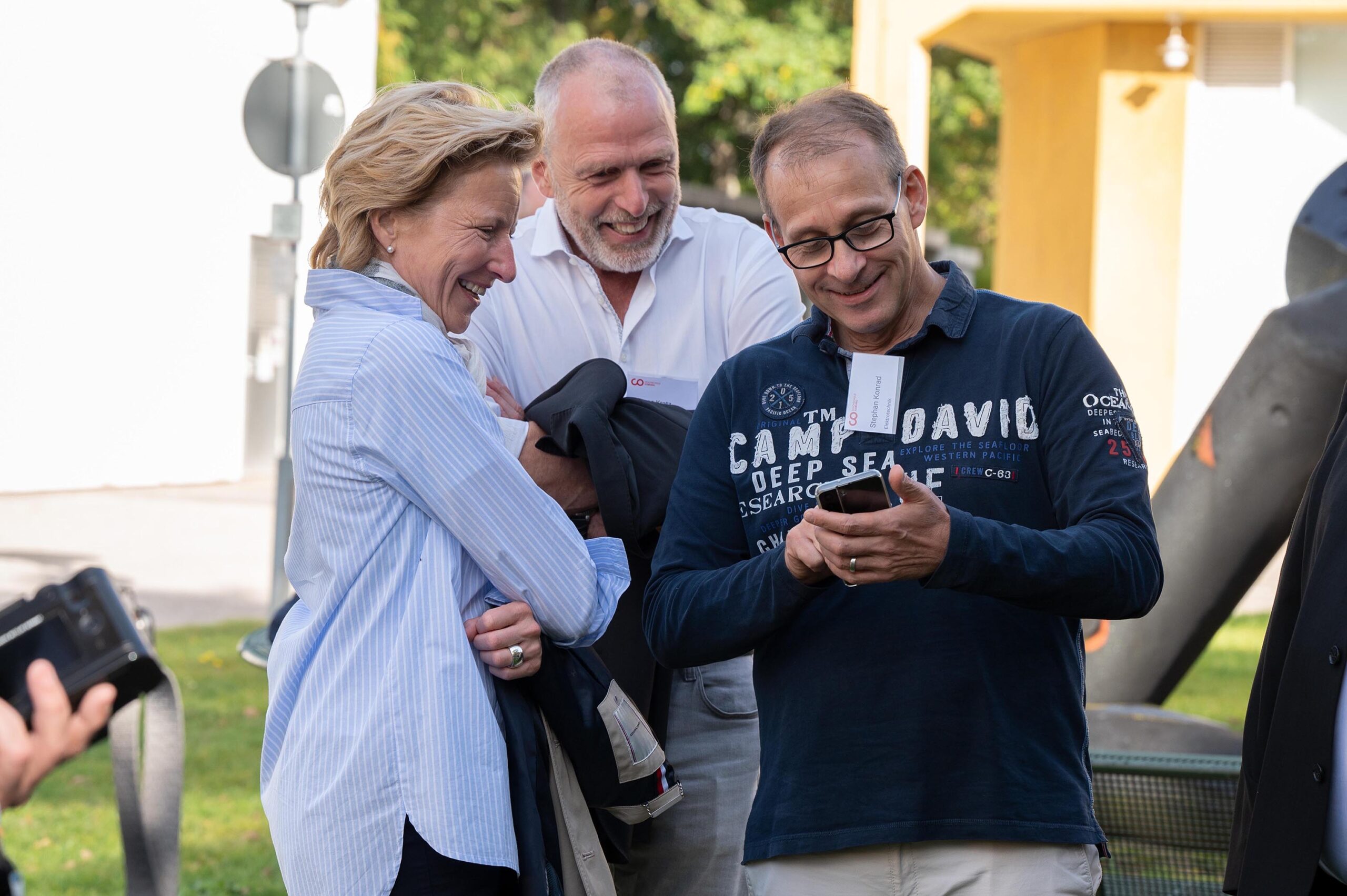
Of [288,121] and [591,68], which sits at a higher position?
[288,121]

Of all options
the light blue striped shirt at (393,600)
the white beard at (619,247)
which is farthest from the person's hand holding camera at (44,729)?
the white beard at (619,247)

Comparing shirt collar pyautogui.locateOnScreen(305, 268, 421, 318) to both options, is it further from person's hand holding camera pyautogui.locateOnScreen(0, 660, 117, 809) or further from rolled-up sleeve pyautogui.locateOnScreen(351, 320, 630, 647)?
person's hand holding camera pyautogui.locateOnScreen(0, 660, 117, 809)

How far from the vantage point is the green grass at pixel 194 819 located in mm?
5344

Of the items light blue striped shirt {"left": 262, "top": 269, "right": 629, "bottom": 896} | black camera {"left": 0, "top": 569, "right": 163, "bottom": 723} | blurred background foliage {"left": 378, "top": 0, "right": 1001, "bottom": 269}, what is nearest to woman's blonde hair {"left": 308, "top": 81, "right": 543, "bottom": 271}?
light blue striped shirt {"left": 262, "top": 269, "right": 629, "bottom": 896}

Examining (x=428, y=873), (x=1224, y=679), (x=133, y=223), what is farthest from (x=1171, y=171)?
(x=428, y=873)

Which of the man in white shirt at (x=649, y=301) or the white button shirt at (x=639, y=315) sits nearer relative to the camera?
the man in white shirt at (x=649, y=301)

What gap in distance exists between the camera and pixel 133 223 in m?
16.6

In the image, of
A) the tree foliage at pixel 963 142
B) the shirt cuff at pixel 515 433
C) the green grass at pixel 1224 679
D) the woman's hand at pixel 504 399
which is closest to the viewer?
the shirt cuff at pixel 515 433

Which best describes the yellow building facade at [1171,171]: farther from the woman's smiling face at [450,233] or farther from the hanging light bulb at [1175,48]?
the woman's smiling face at [450,233]

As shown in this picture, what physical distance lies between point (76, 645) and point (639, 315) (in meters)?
1.72

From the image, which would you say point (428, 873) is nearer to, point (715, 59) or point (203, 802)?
point (203, 802)

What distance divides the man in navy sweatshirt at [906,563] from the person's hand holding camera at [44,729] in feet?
3.23

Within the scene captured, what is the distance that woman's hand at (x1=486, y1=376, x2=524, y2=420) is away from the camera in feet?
9.64

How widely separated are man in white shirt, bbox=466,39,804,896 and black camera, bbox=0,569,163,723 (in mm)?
1402
